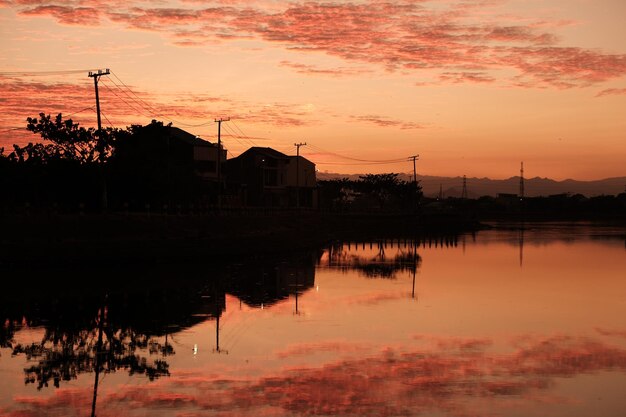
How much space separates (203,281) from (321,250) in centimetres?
3276

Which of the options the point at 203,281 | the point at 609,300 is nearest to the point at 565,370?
the point at 609,300

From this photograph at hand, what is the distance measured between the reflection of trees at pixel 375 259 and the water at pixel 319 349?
27.0 feet

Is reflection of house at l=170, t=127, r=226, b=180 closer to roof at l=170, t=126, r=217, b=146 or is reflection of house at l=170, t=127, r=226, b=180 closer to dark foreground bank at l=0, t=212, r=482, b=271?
roof at l=170, t=126, r=217, b=146

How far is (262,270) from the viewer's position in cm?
4997

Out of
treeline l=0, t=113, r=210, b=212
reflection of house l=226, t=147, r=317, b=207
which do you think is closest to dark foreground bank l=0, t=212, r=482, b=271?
treeline l=0, t=113, r=210, b=212

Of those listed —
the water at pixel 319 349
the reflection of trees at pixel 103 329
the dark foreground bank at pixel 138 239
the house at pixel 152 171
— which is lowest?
the water at pixel 319 349

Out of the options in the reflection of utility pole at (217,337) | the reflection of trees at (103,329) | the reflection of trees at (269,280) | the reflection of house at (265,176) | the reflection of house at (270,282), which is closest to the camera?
the reflection of trees at (103,329)

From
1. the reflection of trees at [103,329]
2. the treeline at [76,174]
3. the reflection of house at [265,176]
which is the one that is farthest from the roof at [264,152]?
the reflection of trees at [103,329]

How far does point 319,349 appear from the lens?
2389 centimetres

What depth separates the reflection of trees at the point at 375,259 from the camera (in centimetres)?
5378

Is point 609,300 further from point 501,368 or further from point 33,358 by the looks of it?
point 33,358

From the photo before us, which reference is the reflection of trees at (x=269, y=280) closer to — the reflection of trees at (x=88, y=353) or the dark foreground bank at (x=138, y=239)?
the dark foreground bank at (x=138, y=239)

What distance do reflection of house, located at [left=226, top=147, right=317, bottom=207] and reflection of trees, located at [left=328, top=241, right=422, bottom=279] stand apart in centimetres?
3146

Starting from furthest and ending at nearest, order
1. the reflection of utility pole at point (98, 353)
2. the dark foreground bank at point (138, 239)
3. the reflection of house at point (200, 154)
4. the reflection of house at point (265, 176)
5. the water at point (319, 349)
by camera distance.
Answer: the reflection of house at point (265, 176), the reflection of house at point (200, 154), the dark foreground bank at point (138, 239), the water at point (319, 349), the reflection of utility pole at point (98, 353)
